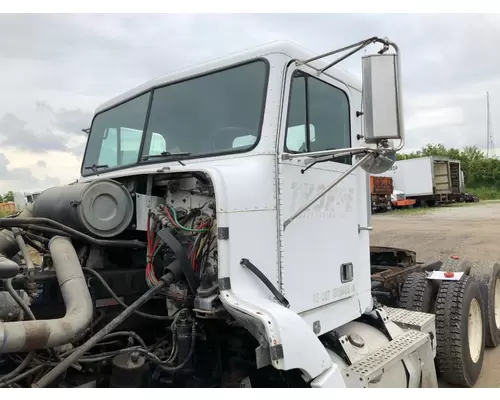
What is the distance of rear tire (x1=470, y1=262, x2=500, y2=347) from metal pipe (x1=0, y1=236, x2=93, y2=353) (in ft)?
15.5

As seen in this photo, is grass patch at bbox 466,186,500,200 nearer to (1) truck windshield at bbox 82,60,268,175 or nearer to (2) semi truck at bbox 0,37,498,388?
(2) semi truck at bbox 0,37,498,388

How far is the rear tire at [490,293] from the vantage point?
5.48 m

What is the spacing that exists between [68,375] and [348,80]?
2916 mm

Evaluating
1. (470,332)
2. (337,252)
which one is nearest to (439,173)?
(470,332)

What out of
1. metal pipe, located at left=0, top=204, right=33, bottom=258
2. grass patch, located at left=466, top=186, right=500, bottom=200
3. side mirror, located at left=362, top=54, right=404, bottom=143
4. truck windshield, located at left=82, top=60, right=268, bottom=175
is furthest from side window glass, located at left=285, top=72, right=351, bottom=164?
grass patch, located at left=466, top=186, right=500, bottom=200

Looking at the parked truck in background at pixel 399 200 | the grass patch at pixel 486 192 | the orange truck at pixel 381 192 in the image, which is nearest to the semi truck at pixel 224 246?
the orange truck at pixel 381 192

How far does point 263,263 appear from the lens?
2824mm

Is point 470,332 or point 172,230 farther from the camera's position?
point 470,332

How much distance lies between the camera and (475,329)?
5086mm

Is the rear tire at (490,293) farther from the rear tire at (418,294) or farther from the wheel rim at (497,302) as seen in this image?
the rear tire at (418,294)

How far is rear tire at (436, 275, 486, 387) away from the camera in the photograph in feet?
14.8

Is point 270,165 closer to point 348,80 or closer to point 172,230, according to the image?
point 172,230

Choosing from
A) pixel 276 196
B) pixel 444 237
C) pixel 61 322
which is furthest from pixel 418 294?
pixel 444 237

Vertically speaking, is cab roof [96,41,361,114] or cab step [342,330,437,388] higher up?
cab roof [96,41,361,114]
